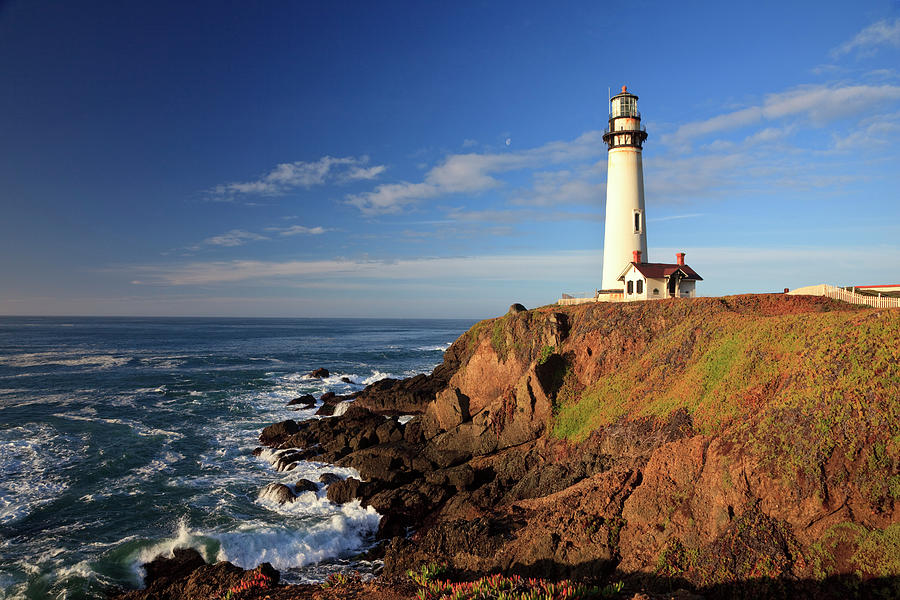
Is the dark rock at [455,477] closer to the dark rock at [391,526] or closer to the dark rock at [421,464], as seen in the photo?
the dark rock at [421,464]

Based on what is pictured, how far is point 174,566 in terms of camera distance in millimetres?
15867

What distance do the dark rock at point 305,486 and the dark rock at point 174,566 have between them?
5.15m

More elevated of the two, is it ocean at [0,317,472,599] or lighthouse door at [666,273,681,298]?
lighthouse door at [666,273,681,298]

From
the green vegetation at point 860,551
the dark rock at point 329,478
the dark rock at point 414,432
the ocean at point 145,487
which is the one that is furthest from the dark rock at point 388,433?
the green vegetation at point 860,551

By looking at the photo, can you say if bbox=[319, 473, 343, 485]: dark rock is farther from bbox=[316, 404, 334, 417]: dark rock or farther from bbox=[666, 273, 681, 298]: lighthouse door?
bbox=[666, 273, 681, 298]: lighthouse door

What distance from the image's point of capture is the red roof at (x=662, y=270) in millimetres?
31531

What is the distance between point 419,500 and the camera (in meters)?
19.3

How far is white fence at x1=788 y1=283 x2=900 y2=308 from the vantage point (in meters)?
21.8

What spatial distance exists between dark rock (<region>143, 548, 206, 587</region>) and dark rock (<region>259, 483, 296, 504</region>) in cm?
424

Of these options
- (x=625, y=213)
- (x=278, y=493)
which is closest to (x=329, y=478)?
(x=278, y=493)

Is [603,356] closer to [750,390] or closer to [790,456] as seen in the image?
[750,390]

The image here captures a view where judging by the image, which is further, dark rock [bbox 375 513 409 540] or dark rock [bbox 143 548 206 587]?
dark rock [bbox 375 513 409 540]

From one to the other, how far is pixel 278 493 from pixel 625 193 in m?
29.5

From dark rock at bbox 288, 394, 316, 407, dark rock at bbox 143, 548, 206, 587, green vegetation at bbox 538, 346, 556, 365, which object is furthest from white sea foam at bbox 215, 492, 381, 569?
dark rock at bbox 288, 394, 316, 407
